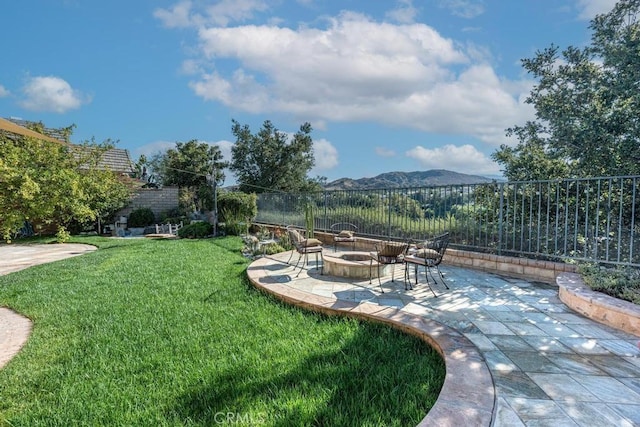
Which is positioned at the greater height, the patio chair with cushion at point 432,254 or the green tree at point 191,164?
the green tree at point 191,164

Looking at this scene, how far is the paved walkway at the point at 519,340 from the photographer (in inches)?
80.7

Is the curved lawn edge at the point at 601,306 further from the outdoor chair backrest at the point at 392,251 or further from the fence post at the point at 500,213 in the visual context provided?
the outdoor chair backrest at the point at 392,251

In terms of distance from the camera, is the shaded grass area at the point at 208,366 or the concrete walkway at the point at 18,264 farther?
the concrete walkway at the point at 18,264

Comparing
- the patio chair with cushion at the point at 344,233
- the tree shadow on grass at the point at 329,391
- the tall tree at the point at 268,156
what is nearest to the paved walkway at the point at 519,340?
the tree shadow on grass at the point at 329,391

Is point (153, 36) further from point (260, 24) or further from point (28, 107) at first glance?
point (28, 107)

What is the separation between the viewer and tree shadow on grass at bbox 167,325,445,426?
2066mm

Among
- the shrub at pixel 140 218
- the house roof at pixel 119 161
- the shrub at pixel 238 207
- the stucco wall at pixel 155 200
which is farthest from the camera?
the house roof at pixel 119 161

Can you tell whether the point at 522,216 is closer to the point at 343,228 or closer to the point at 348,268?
the point at 348,268

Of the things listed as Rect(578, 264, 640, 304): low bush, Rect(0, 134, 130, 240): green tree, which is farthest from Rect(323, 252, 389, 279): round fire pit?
Rect(0, 134, 130, 240): green tree

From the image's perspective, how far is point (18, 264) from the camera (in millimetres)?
8641

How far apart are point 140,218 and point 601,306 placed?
18.3m

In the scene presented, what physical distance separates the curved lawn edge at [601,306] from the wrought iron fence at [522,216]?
3.44 feet

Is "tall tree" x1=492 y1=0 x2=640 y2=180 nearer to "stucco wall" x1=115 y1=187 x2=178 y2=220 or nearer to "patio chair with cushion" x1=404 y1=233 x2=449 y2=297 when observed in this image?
"patio chair with cushion" x1=404 y1=233 x2=449 y2=297

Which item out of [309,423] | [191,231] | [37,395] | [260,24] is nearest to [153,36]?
[260,24]
